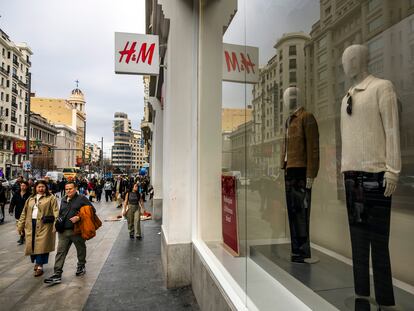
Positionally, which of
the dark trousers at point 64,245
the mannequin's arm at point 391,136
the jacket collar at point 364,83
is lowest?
the dark trousers at point 64,245

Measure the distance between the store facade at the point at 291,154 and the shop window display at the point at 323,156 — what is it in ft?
0.03

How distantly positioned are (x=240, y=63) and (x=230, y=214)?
195 centimetres

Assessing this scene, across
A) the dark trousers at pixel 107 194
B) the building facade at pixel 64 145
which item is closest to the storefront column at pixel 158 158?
the dark trousers at pixel 107 194

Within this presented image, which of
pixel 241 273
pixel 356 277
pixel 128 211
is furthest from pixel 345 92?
pixel 128 211

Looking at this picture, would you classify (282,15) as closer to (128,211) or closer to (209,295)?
(209,295)

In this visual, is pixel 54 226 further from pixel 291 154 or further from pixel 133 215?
pixel 291 154

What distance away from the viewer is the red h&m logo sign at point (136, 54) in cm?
600

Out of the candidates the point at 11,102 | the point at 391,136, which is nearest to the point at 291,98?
the point at 391,136

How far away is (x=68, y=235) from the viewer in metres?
5.88

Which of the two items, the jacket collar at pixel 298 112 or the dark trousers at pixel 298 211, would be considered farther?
the dark trousers at pixel 298 211

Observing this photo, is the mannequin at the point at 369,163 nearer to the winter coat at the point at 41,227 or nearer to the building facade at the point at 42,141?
the winter coat at the point at 41,227

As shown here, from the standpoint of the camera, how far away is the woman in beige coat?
19.9ft

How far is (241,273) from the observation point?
352cm

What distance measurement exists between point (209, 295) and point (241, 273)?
624 mm
